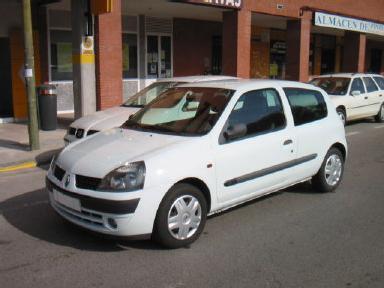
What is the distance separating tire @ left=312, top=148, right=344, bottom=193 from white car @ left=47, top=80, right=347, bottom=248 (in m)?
0.02

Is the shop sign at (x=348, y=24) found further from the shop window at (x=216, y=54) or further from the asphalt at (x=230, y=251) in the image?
the asphalt at (x=230, y=251)

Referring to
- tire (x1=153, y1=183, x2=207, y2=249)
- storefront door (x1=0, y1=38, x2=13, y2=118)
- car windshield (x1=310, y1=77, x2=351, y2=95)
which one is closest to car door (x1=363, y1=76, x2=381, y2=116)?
car windshield (x1=310, y1=77, x2=351, y2=95)

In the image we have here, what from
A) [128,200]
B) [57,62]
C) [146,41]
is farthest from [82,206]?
[146,41]

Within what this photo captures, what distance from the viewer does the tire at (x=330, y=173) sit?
6534 millimetres

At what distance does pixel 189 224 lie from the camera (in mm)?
4707

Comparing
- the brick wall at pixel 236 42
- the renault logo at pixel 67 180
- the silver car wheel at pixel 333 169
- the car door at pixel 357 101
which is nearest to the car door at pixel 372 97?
the car door at pixel 357 101

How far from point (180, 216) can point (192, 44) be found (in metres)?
15.8

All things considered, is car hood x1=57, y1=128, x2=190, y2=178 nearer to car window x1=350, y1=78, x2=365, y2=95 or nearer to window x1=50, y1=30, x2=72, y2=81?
car window x1=350, y1=78, x2=365, y2=95

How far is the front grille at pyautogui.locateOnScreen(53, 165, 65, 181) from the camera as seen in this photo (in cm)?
480

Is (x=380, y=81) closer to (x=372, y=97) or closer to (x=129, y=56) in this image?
(x=372, y=97)

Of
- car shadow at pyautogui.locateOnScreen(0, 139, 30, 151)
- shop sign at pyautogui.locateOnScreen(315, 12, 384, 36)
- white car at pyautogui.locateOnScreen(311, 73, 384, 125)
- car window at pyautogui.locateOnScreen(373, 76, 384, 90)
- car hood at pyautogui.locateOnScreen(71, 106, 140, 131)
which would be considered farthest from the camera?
shop sign at pyautogui.locateOnScreen(315, 12, 384, 36)

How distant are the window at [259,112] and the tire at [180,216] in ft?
3.04

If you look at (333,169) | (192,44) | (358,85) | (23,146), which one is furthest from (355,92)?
(23,146)

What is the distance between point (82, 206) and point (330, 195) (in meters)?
3.51
